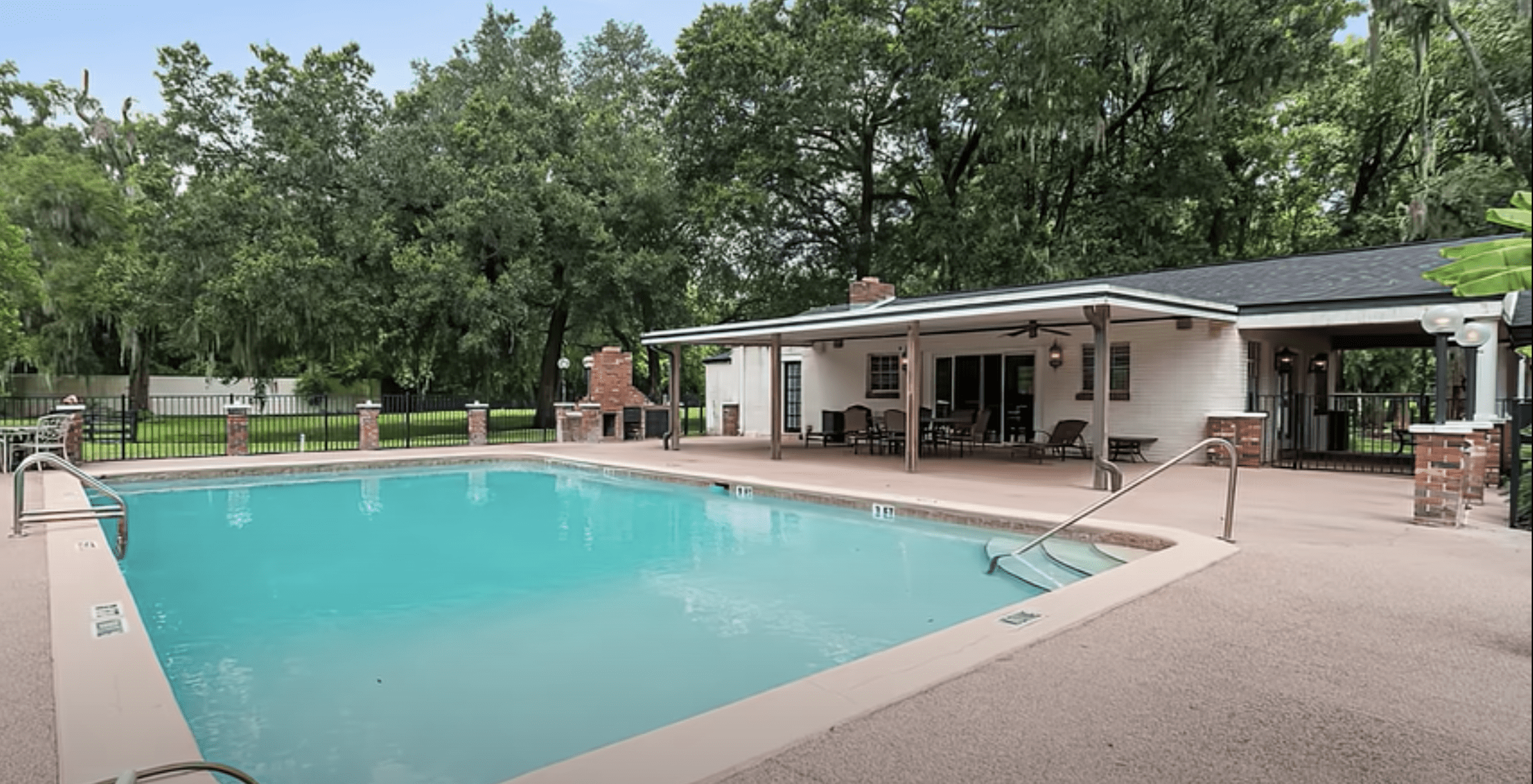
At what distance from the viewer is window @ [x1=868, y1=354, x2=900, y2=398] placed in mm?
16922

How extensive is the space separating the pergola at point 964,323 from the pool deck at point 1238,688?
379 centimetres

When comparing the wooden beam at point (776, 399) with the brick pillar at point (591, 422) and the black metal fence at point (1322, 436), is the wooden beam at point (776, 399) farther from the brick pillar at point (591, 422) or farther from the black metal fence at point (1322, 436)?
the black metal fence at point (1322, 436)

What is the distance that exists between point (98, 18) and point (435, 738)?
10.3 feet

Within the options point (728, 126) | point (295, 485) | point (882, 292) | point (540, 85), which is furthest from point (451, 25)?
point (540, 85)

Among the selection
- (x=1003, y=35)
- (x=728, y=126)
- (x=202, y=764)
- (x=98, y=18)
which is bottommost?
(x=202, y=764)

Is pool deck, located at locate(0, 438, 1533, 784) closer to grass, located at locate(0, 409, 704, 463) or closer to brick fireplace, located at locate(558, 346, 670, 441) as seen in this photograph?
grass, located at locate(0, 409, 704, 463)

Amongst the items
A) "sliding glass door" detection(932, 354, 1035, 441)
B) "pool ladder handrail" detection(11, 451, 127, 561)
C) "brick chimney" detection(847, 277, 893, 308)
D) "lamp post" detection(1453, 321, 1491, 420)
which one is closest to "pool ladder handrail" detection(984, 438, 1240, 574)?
"lamp post" detection(1453, 321, 1491, 420)

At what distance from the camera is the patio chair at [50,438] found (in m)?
11.4

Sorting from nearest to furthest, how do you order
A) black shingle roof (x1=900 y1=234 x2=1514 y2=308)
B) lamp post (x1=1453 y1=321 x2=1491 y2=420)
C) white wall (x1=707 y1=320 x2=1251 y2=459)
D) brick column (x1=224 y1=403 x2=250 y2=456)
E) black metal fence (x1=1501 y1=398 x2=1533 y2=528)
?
1. black metal fence (x1=1501 y1=398 x2=1533 y2=528)
2. lamp post (x1=1453 y1=321 x2=1491 y2=420)
3. black shingle roof (x1=900 y1=234 x2=1514 y2=308)
4. white wall (x1=707 y1=320 x2=1251 y2=459)
5. brick column (x1=224 y1=403 x2=250 y2=456)

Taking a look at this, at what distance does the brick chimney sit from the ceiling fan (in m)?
5.35

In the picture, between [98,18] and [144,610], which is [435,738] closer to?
[98,18]

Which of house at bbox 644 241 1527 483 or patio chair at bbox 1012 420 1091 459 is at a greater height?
house at bbox 644 241 1527 483

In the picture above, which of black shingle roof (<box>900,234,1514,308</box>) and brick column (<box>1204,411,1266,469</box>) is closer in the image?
black shingle roof (<box>900,234,1514,308</box>)

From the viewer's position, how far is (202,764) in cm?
244
